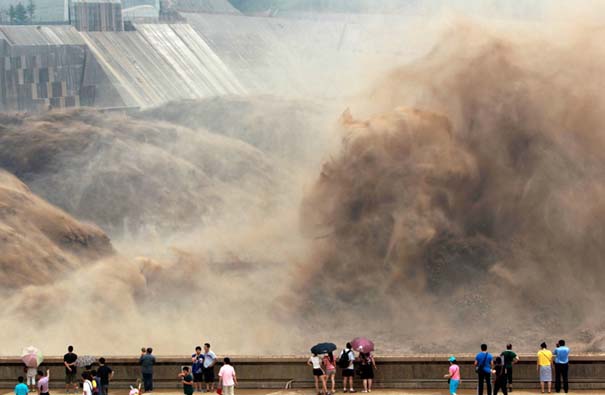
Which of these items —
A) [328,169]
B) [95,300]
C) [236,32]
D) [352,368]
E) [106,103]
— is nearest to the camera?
[352,368]

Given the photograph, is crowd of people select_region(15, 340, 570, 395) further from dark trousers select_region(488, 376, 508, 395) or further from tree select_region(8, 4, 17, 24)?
tree select_region(8, 4, 17, 24)

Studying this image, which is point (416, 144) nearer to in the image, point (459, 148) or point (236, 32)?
point (459, 148)

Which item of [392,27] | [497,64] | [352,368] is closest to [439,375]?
[352,368]

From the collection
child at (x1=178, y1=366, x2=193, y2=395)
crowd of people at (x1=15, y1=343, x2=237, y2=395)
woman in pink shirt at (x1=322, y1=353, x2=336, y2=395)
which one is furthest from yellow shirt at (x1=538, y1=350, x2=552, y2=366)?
child at (x1=178, y1=366, x2=193, y2=395)

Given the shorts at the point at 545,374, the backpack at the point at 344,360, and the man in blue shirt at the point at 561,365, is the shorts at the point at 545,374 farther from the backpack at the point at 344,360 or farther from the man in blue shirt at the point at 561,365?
the backpack at the point at 344,360

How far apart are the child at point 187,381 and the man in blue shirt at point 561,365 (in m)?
6.05

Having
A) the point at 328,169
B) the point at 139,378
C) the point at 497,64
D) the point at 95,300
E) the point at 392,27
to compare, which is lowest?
the point at 139,378

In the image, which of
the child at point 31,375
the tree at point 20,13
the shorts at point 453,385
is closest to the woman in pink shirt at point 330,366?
the shorts at point 453,385

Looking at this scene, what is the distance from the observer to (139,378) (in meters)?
22.3

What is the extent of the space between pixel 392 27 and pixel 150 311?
130 feet

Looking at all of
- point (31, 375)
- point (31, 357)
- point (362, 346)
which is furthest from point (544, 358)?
point (31, 375)

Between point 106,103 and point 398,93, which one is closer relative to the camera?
point 398,93

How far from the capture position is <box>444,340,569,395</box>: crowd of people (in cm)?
2028

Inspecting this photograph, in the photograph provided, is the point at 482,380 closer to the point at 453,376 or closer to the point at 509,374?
the point at 453,376
